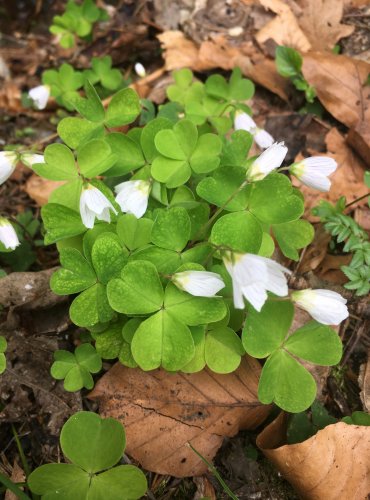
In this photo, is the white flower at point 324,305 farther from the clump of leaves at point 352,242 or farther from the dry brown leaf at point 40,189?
the dry brown leaf at point 40,189

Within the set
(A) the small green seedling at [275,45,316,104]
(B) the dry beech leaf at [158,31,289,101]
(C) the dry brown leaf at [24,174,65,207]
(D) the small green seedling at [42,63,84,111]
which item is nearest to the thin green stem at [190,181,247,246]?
(C) the dry brown leaf at [24,174,65,207]

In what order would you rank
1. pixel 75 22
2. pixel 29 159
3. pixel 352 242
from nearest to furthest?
pixel 29 159
pixel 352 242
pixel 75 22

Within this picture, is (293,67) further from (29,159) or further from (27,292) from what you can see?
(27,292)

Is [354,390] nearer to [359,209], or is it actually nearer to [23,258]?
[359,209]

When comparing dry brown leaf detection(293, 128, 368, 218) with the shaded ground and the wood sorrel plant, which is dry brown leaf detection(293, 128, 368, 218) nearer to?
the shaded ground

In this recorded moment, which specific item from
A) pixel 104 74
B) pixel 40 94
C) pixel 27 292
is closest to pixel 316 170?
pixel 27 292

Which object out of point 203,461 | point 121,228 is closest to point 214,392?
point 203,461
